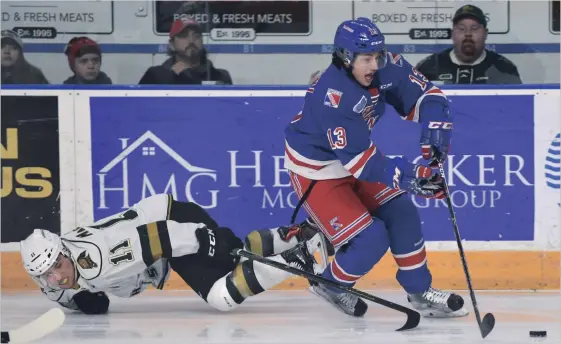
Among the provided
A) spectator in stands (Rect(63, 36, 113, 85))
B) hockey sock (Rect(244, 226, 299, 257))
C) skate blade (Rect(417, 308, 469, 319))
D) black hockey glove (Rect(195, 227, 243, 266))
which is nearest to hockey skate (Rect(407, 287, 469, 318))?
skate blade (Rect(417, 308, 469, 319))

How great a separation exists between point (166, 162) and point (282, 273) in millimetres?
1131

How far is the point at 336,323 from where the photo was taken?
15.7 feet

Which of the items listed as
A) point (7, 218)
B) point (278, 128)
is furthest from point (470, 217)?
point (7, 218)

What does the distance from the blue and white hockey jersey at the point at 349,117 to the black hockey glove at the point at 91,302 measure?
954 millimetres

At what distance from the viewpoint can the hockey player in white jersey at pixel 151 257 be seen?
4.78 m

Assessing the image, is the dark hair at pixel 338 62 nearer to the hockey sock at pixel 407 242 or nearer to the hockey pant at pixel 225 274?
the hockey sock at pixel 407 242

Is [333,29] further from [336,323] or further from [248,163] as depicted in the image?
[336,323]

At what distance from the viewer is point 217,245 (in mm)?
5008

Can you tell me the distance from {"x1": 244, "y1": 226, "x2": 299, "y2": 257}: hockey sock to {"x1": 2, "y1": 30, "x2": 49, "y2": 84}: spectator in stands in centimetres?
137

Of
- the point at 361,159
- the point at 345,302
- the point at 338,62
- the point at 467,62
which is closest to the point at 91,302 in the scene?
the point at 345,302

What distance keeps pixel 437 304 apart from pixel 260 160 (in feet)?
4.43

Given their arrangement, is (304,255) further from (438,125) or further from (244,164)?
(244,164)

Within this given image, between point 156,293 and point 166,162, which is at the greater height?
point 166,162

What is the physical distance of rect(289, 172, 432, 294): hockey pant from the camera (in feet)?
15.4
